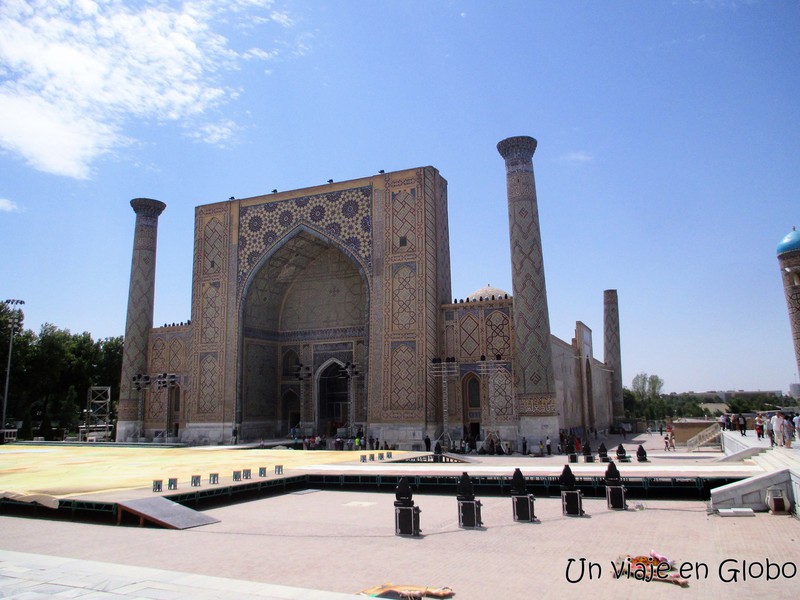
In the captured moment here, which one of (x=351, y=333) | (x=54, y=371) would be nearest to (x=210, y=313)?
(x=351, y=333)

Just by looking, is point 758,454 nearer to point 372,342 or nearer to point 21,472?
point 372,342

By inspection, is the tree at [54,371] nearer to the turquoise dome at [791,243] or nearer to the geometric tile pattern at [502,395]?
the geometric tile pattern at [502,395]

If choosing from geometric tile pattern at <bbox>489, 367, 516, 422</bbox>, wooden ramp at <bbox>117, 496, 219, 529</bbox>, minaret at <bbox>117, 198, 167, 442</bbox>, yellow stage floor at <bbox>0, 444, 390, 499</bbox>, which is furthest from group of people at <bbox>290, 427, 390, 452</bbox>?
wooden ramp at <bbox>117, 496, 219, 529</bbox>

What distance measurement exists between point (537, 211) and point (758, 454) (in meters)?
9.11

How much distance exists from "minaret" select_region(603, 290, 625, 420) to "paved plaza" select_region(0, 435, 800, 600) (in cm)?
2496

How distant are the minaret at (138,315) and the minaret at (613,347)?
2168cm

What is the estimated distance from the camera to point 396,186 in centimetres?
2047

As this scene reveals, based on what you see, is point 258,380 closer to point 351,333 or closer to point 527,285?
point 351,333

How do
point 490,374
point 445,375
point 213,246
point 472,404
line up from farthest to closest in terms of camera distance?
1. point 213,246
2. point 472,404
3. point 490,374
4. point 445,375

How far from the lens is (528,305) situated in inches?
697

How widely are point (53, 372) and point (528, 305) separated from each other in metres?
24.5

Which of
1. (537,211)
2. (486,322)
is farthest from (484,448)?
(537,211)

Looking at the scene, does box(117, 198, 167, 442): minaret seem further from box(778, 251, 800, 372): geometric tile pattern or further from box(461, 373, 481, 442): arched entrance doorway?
box(778, 251, 800, 372): geometric tile pattern

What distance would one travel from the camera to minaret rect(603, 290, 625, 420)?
32.4 metres
